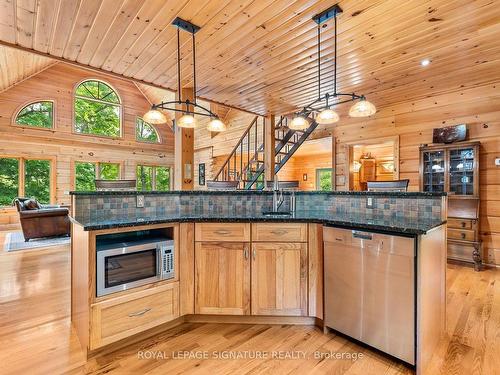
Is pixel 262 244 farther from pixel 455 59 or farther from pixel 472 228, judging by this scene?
pixel 472 228

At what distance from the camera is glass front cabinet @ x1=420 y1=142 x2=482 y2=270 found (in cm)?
393

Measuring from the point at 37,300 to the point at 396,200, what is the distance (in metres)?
3.65

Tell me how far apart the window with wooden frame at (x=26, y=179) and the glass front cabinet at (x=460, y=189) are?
375 inches

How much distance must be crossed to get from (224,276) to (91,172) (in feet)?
27.3

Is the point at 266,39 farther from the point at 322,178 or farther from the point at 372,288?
the point at 322,178

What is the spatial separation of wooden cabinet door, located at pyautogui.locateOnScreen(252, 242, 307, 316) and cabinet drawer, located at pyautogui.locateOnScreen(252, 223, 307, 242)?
43mm

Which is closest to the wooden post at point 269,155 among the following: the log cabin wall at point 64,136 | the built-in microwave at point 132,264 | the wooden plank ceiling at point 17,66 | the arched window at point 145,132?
the built-in microwave at point 132,264

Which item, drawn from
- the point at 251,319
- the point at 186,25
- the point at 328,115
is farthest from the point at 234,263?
the point at 186,25

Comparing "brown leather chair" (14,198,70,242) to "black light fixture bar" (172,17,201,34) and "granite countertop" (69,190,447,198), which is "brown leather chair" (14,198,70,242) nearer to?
"granite countertop" (69,190,447,198)

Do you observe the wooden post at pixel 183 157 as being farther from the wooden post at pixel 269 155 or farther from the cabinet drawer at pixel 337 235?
the cabinet drawer at pixel 337 235

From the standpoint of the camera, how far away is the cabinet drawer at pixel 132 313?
1854 millimetres

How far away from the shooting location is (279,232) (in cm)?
226

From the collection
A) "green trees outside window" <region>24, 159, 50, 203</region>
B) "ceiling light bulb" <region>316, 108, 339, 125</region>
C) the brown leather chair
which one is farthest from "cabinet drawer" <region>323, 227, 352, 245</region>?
"green trees outside window" <region>24, 159, 50, 203</region>

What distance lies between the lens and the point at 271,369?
70.2 inches
